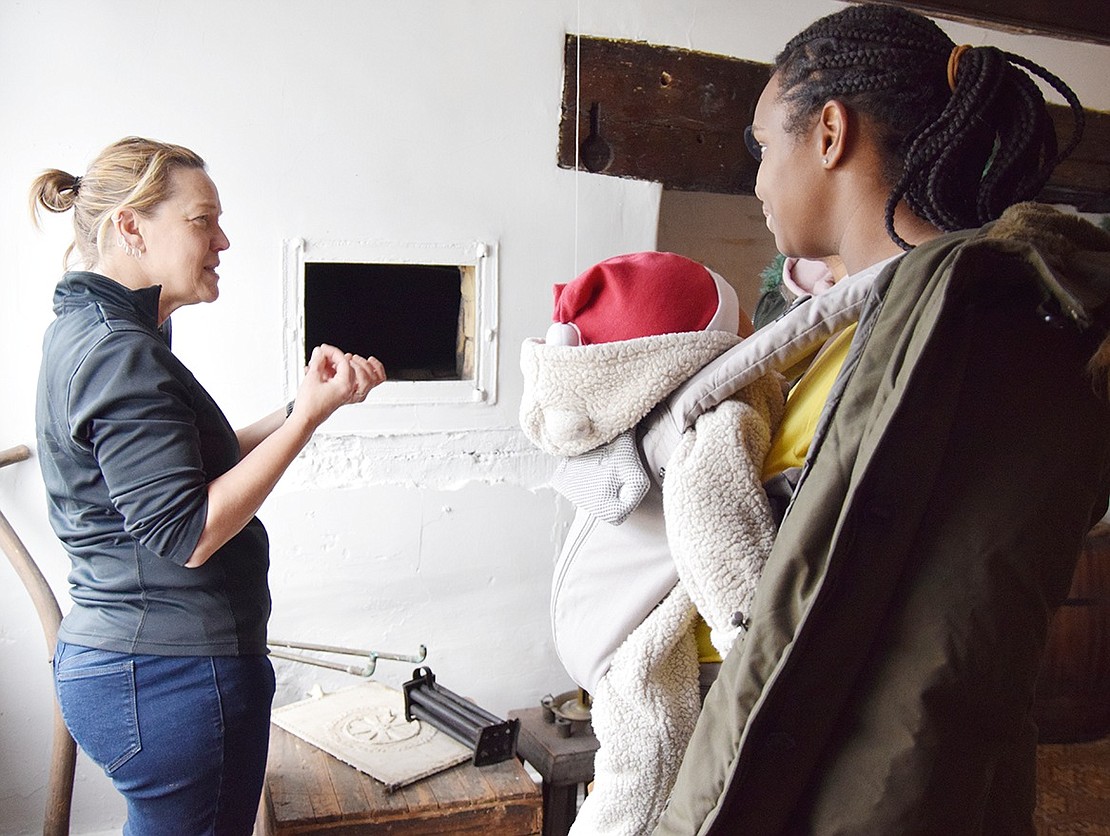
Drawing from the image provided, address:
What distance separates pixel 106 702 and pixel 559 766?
3.69 feet

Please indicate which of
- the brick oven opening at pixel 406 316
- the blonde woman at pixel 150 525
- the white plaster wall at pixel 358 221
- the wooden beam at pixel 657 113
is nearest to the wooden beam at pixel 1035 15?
the wooden beam at pixel 657 113

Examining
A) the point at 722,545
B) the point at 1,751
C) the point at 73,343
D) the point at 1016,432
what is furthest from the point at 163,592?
the point at 1,751

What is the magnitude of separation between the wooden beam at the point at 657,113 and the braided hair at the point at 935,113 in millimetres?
1518

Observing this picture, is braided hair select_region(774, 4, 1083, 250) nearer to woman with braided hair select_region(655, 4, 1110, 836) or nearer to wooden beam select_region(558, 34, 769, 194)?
woman with braided hair select_region(655, 4, 1110, 836)

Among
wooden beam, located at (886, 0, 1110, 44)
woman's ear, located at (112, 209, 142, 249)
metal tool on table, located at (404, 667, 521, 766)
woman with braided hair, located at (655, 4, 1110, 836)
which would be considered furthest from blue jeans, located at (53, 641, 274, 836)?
wooden beam, located at (886, 0, 1110, 44)

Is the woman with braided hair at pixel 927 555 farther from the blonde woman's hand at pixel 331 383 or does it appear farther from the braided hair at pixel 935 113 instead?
the blonde woman's hand at pixel 331 383

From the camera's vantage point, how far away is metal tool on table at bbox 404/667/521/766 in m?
2.06

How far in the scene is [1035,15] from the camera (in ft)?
7.03

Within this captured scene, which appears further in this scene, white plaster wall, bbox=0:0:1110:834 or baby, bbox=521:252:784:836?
white plaster wall, bbox=0:0:1110:834

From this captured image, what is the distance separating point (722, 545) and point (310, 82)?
1.90 meters

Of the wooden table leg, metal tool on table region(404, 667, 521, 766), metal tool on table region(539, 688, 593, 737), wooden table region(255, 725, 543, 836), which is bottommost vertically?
the wooden table leg

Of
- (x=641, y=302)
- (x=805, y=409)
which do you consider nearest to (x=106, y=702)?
(x=641, y=302)

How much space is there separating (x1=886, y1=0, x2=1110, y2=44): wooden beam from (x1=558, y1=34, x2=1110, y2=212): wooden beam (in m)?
0.49

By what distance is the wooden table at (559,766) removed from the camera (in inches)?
87.2
